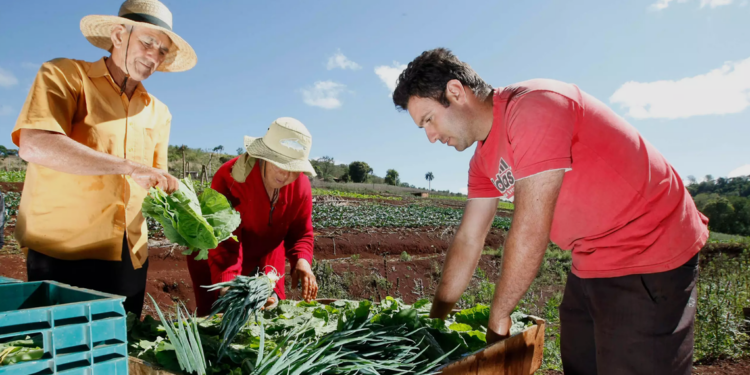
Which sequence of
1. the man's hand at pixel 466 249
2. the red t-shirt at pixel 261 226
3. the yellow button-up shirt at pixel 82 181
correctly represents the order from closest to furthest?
1. the yellow button-up shirt at pixel 82 181
2. the man's hand at pixel 466 249
3. the red t-shirt at pixel 261 226

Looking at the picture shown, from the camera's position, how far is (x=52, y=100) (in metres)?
1.89

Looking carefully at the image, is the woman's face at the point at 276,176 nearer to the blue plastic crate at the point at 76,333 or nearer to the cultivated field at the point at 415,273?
the blue plastic crate at the point at 76,333

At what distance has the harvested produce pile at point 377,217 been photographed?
14578 mm

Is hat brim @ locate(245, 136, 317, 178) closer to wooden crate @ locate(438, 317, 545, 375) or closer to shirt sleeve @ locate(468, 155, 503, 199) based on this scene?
shirt sleeve @ locate(468, 155, 503, 199)

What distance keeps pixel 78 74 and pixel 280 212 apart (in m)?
1.31

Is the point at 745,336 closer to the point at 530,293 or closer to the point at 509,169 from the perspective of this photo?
the point at 530,293

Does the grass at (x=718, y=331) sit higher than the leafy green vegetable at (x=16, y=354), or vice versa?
the leafy green vegetable at (x=16, y=354)

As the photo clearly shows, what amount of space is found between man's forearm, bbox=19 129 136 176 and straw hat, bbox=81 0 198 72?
25.9 inches

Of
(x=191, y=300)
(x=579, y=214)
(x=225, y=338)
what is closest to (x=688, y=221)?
(x=579, y=214)

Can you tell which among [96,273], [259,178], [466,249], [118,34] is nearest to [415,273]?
[259,178]

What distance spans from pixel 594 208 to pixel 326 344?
1.09 metres

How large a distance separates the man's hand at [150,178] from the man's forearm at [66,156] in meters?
0.02

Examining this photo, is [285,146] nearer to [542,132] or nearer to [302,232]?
[302,232]

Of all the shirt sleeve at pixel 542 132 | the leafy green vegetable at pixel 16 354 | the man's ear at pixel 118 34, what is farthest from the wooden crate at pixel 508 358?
the man's ear at pixel 118 34
